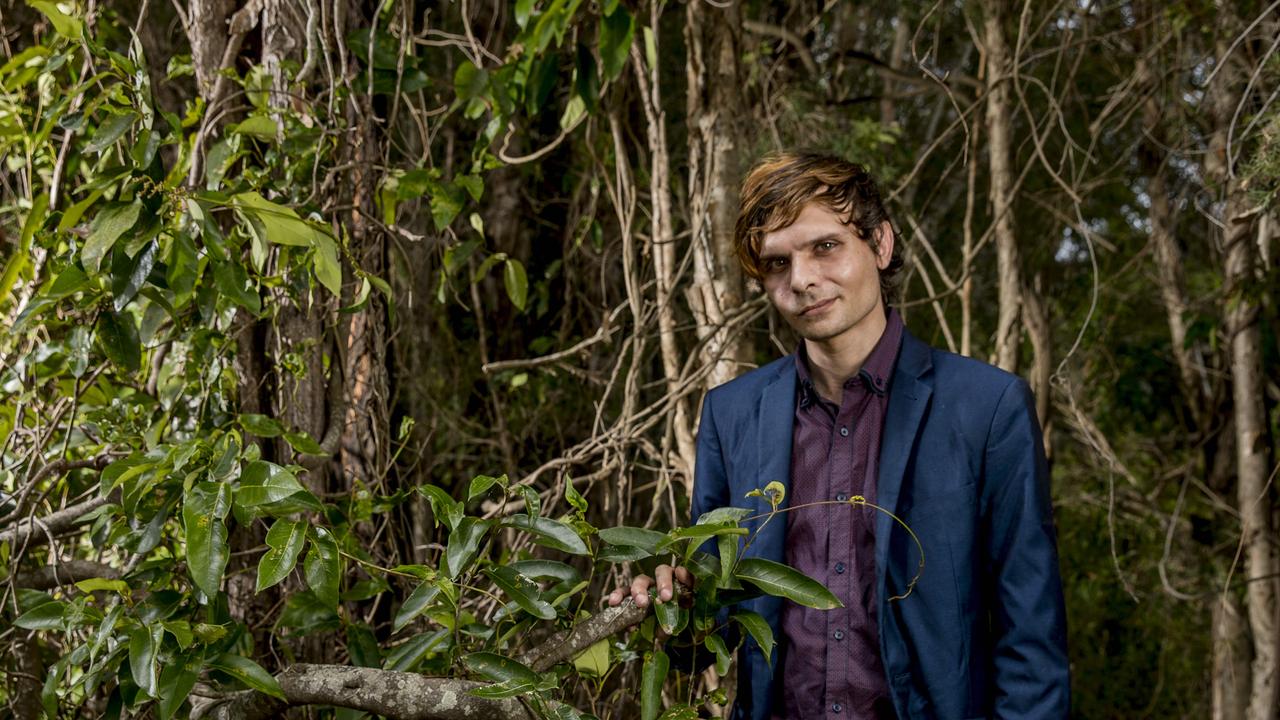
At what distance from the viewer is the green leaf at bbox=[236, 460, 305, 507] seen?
1.39m

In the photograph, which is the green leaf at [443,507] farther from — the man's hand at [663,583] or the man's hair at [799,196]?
the man's hair at [799,196]

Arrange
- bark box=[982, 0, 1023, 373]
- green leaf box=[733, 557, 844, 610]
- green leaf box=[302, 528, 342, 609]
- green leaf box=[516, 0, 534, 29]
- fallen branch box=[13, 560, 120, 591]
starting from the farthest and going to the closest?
1. bark box=[982, 0, 1023, 373]
2. fallen branch box=[13, 560, 120, 591]
3. green leaf box=[516, 0, 534, 29]
4. green leaf box=[302, 528, 342, 609]
5. green leaf box=[733, 557, 844, 610]

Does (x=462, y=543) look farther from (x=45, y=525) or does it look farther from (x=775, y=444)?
(x=45, y=525)

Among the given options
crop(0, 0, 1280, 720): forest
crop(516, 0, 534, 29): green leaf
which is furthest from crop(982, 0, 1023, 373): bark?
crop(516, 0, 534, 29): green leaf

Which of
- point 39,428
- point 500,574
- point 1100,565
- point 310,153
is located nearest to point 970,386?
point 500,574

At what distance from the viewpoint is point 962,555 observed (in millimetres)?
1509

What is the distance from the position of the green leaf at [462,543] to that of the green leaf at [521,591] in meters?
0.04

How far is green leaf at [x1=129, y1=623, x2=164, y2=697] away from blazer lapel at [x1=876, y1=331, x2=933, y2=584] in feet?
3.09

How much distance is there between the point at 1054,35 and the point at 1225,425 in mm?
2117

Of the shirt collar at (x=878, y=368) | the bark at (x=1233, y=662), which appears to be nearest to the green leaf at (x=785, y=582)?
the shirt collar at (x=878, y=368)

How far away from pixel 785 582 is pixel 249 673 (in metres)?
0.71

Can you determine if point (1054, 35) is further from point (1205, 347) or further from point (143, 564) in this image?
point (143, 564)

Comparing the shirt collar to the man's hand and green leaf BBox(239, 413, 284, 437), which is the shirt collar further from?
green leaf BBox(239, 413, 284, 437)

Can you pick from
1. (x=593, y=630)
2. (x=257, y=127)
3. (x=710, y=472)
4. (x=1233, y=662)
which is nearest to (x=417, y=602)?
(x=593, y=630)
